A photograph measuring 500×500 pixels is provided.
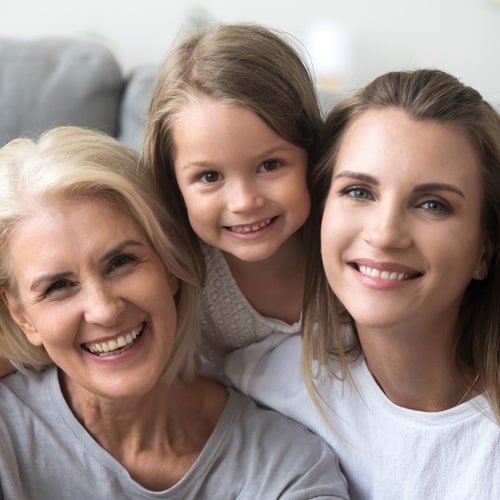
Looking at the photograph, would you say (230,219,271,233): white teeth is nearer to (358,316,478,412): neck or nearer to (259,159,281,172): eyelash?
(259,159,281,172): eyelash

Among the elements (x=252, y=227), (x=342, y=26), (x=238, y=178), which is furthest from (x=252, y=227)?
(x=342, y=26)

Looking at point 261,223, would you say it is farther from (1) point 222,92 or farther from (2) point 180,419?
(2) point 180,419

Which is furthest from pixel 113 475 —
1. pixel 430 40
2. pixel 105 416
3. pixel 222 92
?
pixel 430 40

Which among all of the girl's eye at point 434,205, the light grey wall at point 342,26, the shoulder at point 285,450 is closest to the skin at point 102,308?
the shoulder at point 285,450

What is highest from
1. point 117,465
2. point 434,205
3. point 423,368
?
point 434,205

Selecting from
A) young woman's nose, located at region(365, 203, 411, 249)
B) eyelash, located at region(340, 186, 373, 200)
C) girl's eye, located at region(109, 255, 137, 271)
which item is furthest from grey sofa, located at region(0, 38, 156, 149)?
young woman's nose, located at region(365, 203, 411, 249)

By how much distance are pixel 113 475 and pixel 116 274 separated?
397 millimetres

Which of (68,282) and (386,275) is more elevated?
(386,275)

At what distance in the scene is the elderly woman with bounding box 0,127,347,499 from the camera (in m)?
1.36

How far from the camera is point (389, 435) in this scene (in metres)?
1.51

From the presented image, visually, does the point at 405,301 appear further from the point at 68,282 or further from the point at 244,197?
the point at 68,282

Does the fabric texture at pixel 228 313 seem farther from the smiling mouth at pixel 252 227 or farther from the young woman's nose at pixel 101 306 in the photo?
the young woman's nose at pixel 101 306

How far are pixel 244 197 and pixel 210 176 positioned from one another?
9 cm

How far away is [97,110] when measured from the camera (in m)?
2.42
